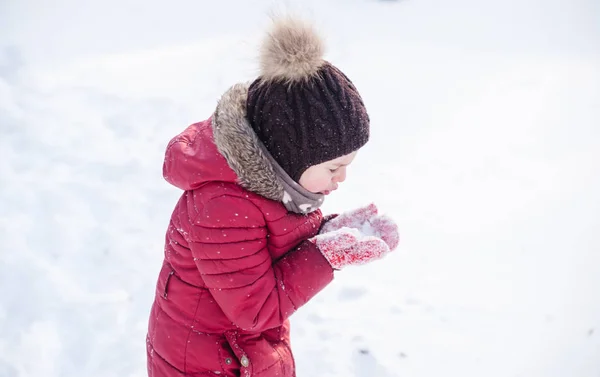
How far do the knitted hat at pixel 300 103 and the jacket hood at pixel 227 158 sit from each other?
2.0 inches

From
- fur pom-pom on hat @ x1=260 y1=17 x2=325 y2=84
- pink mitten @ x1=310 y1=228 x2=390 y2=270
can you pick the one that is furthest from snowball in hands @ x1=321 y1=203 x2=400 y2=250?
fur pom-pom on hat @ x1=260 y1=17 x2=325 y2=84

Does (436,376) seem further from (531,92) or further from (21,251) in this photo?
(531,92)

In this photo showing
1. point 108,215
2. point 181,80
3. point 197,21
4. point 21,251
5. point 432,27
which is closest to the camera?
→ point 21,251

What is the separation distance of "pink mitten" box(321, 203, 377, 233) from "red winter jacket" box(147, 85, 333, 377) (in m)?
0.04

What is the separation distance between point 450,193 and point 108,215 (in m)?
1.92

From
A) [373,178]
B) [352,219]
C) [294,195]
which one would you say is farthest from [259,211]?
[373,178]

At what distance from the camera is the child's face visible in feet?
4.78

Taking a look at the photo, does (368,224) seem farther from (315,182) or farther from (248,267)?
(248,267)

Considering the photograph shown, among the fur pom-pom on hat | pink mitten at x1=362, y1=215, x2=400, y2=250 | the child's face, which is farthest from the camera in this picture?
pink mitten at x1=362, y1=215, x2=400, y2=250

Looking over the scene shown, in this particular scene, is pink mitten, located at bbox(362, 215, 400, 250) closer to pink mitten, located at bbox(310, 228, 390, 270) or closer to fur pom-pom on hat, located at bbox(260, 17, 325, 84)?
pink mitten, located at bbox(310, 228, 390, 270)

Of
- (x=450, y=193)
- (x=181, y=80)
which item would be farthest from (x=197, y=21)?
(x=450, y=193)

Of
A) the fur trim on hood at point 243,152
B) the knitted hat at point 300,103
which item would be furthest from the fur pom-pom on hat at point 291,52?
the fur trim on hood at point 243,152

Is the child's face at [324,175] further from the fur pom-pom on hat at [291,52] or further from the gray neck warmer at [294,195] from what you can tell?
the fur pom-pom on hat at [291,52]

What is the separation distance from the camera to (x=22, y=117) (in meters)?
3.53
